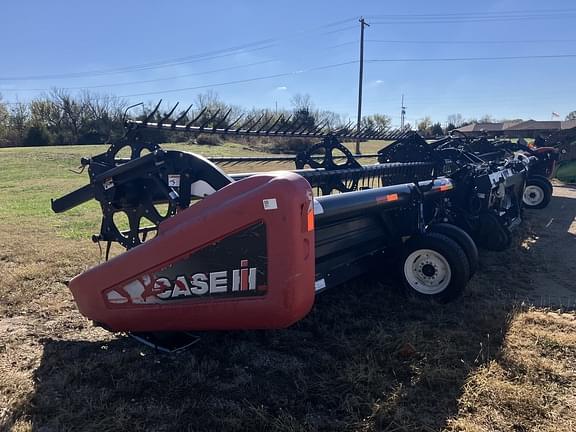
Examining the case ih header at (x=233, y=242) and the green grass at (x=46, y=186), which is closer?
the case ih header at (x=233, y=242)

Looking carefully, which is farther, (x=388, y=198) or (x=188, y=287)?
(x=388, y=198)

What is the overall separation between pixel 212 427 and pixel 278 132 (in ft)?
10.7

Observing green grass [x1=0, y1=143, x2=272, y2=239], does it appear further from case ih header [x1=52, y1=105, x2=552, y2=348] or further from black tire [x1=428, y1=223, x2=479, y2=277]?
black tire [x1=428, y1=223, x2=479, y2=277]

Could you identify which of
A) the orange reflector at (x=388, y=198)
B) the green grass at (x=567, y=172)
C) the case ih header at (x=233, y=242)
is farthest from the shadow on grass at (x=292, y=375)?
the green grass at (x=567, y=172)

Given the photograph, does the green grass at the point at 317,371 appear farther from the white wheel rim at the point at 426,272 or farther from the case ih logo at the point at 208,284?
the case ih logo at the point at 208,284

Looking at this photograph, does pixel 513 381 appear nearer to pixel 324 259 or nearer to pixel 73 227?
pixel 324 259

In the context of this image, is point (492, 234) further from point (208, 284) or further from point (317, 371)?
point (208, 284)

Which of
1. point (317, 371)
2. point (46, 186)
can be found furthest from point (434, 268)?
point (46, 186)

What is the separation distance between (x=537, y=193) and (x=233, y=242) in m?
9.60

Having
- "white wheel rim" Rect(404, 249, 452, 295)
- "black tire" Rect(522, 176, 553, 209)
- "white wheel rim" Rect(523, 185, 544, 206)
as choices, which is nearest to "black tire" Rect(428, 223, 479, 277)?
"white wheel rim" Rect(404, 249, 452, 295)

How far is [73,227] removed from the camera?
7848 millimetres

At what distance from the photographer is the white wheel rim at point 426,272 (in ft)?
13.6

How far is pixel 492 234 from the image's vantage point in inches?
227

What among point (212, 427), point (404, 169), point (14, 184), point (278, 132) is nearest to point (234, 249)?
point (212, 427)
